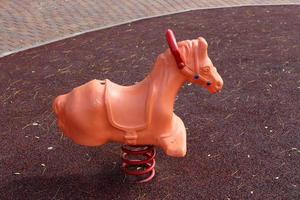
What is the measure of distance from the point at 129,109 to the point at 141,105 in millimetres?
90

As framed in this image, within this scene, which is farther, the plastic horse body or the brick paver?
the brick paver

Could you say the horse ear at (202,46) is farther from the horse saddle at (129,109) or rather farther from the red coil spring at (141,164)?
the red coil spring at (141,164)

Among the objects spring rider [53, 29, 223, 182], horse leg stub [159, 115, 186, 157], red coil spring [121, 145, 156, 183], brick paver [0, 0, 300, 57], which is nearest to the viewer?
spring rider [53, 29, 223, 182]

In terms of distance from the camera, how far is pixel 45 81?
538 centimetres

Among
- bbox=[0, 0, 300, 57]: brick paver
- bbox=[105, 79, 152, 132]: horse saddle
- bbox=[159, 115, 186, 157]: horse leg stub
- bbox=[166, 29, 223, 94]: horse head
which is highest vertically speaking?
bbox=[166, 29, 223, 94]: horse head

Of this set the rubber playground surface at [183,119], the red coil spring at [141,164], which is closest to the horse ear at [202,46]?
the red coil spring at [141,164]

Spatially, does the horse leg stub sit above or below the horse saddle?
below

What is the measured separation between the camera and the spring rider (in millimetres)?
3135

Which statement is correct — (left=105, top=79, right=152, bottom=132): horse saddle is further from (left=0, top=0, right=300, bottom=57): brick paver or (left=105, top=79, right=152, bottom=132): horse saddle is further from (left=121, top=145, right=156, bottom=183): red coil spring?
(left=0, top=0, right=300, bottom=57): brick paver

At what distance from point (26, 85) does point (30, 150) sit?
4.78 feet

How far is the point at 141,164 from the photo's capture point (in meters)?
3.63

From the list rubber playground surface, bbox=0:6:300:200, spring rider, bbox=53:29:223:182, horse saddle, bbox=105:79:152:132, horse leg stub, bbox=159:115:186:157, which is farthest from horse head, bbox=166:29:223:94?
rubber playground surface, bbox=0:6:300:200

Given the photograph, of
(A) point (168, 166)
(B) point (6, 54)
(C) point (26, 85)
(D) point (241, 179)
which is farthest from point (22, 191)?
(B) point (6, 54)

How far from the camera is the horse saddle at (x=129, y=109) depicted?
3.17 m
